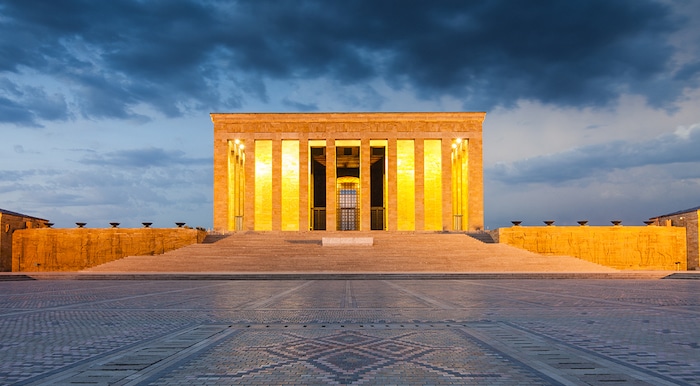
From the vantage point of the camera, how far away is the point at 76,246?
106ft

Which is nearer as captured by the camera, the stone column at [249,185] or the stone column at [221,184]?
the stone column at [221,184]

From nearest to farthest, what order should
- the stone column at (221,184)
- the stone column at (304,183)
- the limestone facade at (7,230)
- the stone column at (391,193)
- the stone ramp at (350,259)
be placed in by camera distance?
the stone ramp at (350,259), the limestone facade at (7,230), the stone column at (221,184), the stone column at (304,183), the stone column at (391,193)

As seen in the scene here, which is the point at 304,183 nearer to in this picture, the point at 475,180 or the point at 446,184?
the point at 446,184

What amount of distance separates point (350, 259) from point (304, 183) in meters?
15.2

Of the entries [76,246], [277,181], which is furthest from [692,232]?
[76,246]

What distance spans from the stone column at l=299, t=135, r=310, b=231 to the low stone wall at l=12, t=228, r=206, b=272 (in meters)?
10.7

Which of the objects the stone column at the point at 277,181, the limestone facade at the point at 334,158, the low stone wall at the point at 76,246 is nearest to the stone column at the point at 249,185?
the limestone facade at the point at 334,158

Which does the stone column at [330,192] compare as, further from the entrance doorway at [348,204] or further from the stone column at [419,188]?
the stone column at [419,188]

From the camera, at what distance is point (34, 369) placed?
17.4 ft

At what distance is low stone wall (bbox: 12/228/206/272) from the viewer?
32.3m

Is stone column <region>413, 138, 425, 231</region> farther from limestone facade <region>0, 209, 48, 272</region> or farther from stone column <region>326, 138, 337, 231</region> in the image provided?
limestone facade <region>0, 209, 48, 272</region>

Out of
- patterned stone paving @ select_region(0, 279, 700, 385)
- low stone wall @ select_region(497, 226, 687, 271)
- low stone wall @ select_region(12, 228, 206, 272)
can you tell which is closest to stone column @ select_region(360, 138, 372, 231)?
low stone wall @ select_region(497, 226, 687, 271)

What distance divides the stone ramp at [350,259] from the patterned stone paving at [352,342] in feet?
44.2

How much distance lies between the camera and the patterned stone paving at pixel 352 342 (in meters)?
5.00
